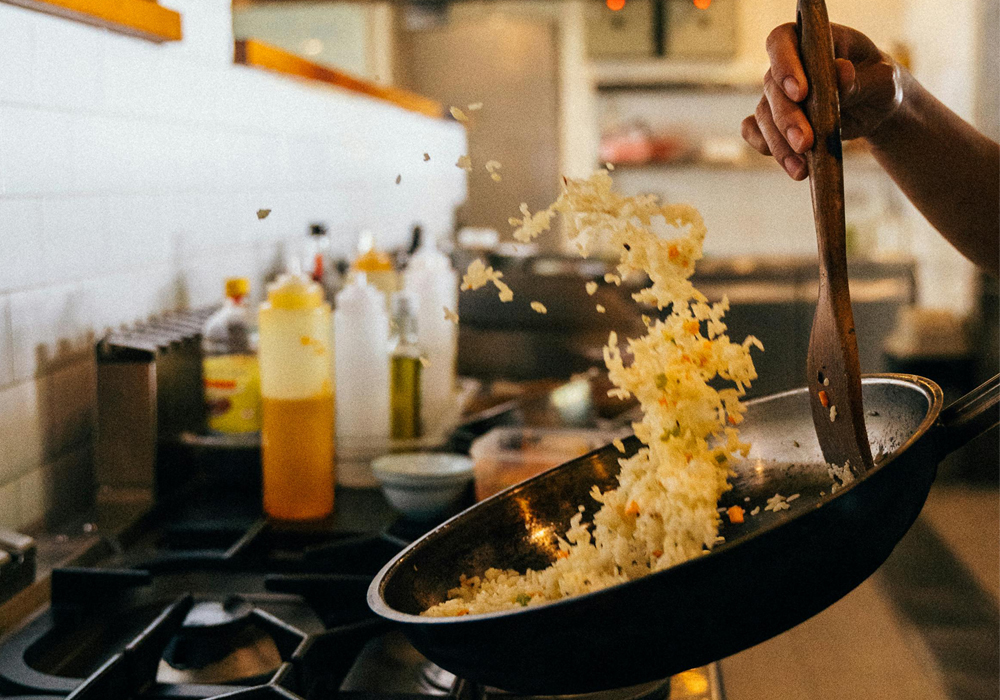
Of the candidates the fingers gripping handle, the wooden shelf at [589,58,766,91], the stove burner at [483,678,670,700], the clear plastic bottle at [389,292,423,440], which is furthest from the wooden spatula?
the wooden shelf at [589,58,766,91]

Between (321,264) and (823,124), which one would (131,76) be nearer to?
(321,264)

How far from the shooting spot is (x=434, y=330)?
1763mm

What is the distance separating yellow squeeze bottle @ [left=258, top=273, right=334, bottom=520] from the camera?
1.26 m

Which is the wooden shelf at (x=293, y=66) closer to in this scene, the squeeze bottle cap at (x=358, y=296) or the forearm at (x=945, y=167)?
the squeeze bottle cap at (x=358, y=296)

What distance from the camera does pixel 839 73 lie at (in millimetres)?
798

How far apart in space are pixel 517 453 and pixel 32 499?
25.2 inches

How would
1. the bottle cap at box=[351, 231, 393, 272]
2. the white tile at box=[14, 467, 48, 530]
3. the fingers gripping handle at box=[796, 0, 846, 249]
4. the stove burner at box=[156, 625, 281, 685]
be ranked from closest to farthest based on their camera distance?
the fingers gripping handle at box=[796, 0, 846, 249], the stove burner at box=[156, 625, 281, 685], the white tile at box=[14, 467, 48, 530], the bottle cap at box=[351, 231, 393, 272]

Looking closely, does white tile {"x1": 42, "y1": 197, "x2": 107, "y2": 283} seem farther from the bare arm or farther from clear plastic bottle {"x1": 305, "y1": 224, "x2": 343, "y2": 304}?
the bare arm

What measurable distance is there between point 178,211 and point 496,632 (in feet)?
4.15

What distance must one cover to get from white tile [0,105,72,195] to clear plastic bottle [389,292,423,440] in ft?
1.70

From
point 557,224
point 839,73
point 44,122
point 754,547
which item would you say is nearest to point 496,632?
point 754,547

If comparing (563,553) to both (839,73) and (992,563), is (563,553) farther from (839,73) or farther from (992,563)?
(992,563)

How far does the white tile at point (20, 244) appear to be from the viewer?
113cm

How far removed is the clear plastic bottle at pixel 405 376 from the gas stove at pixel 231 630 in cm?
34
